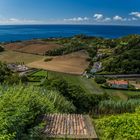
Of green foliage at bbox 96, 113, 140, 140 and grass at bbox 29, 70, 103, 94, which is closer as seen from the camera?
green foliage at bbox 96, 113, 140, 140

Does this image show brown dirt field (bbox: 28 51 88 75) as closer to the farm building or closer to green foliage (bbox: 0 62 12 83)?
green foliage (bbox: 0 62 12 83)

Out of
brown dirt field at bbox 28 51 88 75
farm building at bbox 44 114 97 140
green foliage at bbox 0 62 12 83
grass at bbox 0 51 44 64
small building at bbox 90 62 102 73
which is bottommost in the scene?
small building at bbox 90 62 102 73

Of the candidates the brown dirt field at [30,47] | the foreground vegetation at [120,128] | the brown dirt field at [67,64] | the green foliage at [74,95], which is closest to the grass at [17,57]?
the brown dirt field at [30,47]

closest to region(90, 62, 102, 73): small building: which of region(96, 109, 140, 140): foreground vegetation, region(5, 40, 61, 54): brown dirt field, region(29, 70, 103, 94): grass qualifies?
region(29, 70, 103, 94): grass

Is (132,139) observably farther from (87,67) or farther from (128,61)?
(128,61)

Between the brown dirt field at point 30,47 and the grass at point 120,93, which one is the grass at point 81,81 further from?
the brown dirt field at point 30,47

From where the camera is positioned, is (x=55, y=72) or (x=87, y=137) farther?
(x=55, y=72)

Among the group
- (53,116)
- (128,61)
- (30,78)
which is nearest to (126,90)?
(30,78)
